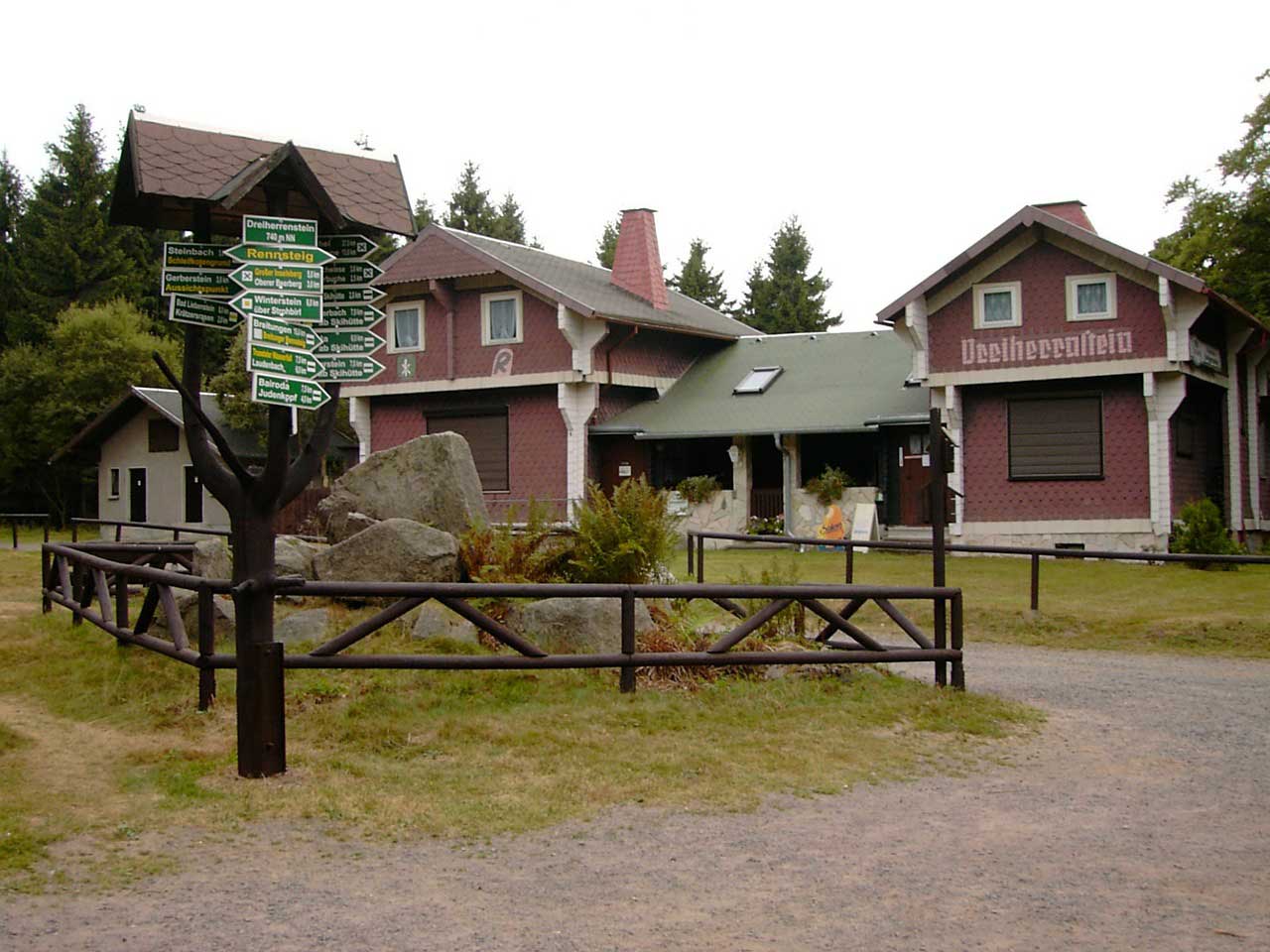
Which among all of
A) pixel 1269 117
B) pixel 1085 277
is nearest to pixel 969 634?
pixel 1085 277

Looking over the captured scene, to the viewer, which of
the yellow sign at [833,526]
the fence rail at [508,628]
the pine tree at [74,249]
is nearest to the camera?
the fence rail at [508,628]

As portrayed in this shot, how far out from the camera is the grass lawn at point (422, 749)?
699 centimetres

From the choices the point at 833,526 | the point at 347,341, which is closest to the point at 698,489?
the point at 833,526

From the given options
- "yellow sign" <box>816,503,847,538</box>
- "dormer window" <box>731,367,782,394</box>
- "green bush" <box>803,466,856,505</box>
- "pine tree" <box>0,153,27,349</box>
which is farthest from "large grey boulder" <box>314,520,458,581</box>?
"pine tree" <box>0,153,27,349</box>

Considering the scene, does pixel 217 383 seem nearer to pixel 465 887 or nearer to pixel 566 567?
pixel 566 567

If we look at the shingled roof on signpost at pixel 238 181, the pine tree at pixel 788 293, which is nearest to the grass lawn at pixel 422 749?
the shingled roof on signpost at pixel 238 181

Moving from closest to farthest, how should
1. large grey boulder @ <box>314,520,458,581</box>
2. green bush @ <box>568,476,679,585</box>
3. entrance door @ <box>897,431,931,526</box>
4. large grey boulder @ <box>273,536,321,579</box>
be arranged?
green bush @ <box>568,476,679,585</box>
large grey boulder @ <box>314,520,458,581</box>
large grey boulder @ <box>273,536,321,579</box>
entrance door @ <box>897,431,931,526</box>

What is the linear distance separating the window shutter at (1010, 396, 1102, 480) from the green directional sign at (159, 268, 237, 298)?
21897mm

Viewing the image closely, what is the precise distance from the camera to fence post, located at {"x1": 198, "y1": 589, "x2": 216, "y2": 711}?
9328 mm

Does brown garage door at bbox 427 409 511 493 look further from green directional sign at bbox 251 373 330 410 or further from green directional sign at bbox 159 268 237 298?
green directional sign at bbox 251 373 330 410

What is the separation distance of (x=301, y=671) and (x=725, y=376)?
25269mm

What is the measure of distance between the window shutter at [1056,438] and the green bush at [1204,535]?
3007 mm

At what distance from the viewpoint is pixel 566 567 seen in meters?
12.9

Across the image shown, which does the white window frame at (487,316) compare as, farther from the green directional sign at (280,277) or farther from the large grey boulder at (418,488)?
the green directional sign at (280,277)
